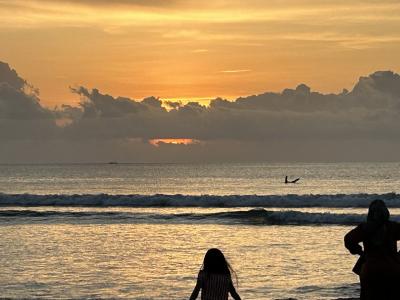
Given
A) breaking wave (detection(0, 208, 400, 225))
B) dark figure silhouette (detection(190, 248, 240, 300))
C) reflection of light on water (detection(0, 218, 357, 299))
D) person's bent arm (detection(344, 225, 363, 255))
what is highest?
person's bent arm (detection(344, 225, 363, 255))

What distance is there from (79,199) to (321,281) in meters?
34.0

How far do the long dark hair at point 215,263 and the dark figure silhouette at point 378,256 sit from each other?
147 centimetres

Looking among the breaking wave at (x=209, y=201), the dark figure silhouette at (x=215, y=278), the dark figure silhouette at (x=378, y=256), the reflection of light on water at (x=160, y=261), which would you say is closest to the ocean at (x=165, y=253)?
the reflection of light on water at (x=160, y=261)

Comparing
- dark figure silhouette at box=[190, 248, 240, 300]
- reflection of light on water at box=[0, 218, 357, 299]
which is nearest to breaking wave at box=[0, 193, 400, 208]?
reflection of light on water at box=[0, 218, 357, 299]

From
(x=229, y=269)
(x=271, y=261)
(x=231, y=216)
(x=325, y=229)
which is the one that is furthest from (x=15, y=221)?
(x=229, y=269)

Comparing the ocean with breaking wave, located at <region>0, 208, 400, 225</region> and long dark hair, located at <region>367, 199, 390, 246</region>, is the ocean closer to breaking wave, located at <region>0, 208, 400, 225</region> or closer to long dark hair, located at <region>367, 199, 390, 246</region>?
breaking wave, located at <region>0, 208, 400, 225</region>

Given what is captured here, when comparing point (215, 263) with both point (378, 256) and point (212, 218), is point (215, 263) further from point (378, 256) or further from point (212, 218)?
point (212, 218)

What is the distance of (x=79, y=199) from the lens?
160 ft

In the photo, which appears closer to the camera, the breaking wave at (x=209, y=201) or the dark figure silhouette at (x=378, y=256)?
the dark figure silhouette at (x=378, y=256)

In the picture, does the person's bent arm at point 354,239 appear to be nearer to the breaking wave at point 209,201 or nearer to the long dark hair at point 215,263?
the long dark hair at point 215,263

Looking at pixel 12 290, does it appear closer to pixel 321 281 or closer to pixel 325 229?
pixel 321 281

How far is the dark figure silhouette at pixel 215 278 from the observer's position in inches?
A: 298

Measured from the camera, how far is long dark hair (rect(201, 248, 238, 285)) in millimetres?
7532

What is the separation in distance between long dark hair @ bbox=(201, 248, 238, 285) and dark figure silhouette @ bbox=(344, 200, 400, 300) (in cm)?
147
